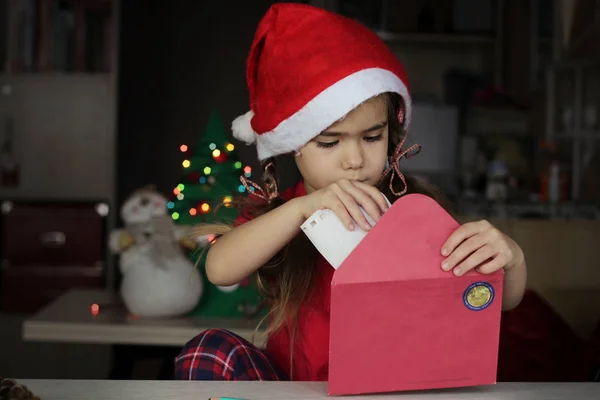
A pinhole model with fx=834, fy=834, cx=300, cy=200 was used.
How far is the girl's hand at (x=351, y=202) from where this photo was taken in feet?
2.72

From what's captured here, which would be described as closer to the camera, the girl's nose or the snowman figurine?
the girl's nose

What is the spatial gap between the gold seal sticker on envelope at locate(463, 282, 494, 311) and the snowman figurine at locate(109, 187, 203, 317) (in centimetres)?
108

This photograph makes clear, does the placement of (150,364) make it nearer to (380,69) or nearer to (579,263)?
(579,263)

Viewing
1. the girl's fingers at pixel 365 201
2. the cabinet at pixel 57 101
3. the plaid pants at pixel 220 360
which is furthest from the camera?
the cabinet at pixel 57 101

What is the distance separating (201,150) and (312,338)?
0.85 meters

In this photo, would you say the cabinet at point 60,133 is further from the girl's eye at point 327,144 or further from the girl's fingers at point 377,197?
the girl's fingers at point 377,197

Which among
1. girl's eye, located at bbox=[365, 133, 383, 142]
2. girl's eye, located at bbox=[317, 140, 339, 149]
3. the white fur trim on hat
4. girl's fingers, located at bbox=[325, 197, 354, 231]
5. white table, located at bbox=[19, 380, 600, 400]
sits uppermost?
the white fur trim on hat

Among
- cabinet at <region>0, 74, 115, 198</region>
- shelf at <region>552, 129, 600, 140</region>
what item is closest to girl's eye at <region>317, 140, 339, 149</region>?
shelf at <region>552, 129, 600, 140</region>

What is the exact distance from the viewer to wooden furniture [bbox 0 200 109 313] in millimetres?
2959

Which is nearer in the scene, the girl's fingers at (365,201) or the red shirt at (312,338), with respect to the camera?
the girl's fingers at (365,201)

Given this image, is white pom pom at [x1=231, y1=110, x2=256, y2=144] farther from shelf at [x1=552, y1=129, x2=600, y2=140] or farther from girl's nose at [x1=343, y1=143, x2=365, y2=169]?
shelf at [x1=552, y1=129, x2=600, y2=140]

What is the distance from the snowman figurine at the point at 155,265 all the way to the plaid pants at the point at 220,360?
77 centimetres

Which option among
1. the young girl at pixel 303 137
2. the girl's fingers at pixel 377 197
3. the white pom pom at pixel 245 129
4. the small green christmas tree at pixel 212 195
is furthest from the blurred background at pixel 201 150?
the girl's fingers at pixel 377 197

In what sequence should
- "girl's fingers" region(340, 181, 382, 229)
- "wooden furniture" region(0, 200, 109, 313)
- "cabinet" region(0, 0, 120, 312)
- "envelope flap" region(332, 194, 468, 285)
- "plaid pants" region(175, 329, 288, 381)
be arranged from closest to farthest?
"envelope flap" region(332, 194, 468, 285), "girl's fingers" region(340, 181, 382, 229), "plaid pants" region(175, 329, 288, 381), "wooden furniture" region(0, 200, 109, 313), "cabinet" region(0, 0, 120, 312)
